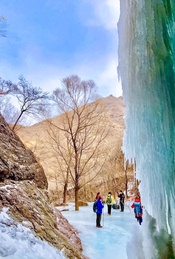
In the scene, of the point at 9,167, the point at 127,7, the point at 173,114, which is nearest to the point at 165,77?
the point at 173,114

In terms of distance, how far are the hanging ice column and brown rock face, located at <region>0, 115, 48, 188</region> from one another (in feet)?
13.9

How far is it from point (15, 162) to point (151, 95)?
211 inches

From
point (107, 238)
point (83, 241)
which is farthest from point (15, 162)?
point (107, 238)

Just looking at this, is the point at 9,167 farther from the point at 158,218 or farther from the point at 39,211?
the point at 158,218

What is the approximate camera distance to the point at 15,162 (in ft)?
23.1

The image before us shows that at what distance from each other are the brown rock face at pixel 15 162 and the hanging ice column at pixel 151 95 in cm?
423

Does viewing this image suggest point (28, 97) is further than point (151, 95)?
Yes

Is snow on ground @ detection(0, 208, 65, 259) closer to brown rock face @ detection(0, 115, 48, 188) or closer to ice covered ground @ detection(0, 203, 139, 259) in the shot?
ice covered ground @ detection(0, 203, 139, 259)

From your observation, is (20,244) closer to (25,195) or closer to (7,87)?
(25,195)

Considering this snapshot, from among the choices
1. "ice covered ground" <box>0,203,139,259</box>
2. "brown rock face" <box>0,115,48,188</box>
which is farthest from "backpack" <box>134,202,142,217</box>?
"brown rock face" <box>0,115,48,188</box>

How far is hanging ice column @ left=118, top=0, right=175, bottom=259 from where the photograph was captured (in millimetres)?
2373

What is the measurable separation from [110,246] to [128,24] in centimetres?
640

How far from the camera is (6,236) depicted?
14.2 ft

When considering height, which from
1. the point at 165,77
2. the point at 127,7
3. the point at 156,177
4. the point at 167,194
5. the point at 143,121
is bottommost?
the point at 167,194
